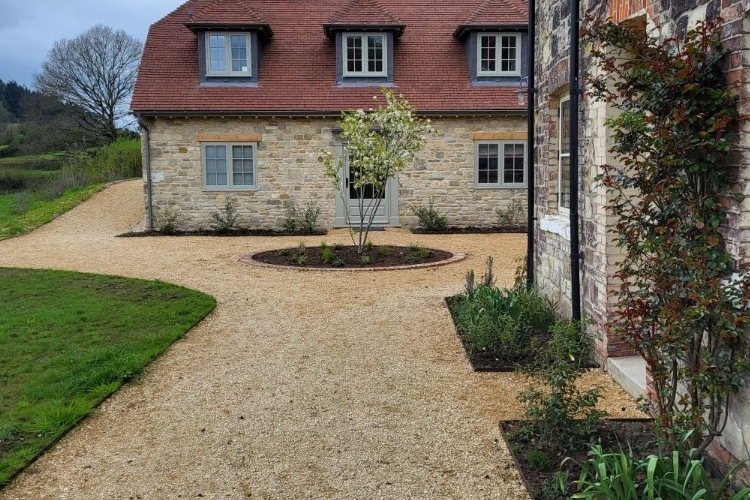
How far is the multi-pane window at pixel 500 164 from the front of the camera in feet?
58.1

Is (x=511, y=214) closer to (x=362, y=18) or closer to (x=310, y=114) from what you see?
(x=310, y=114)

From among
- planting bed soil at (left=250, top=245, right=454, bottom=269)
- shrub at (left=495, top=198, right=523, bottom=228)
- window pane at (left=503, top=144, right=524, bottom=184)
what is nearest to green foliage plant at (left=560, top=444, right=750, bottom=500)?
planting bed soil at (left=250, top=245, right=454, bottom=269)

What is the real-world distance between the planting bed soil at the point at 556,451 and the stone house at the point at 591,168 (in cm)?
55

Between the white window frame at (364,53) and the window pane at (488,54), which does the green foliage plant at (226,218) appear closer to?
the white window frame at (364,53)

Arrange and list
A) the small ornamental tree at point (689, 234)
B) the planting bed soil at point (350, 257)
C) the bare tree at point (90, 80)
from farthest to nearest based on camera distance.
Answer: the bare tree at point (90, 80), the planting bed soil at point (350, 257), the small ornamental tree at point (689, 234)

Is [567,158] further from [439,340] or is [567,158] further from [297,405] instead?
[297,405]

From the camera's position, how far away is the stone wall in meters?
17.4

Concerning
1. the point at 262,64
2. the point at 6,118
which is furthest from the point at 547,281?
the point at 6,118

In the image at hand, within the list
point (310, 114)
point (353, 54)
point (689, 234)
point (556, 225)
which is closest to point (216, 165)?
point (310, 114)

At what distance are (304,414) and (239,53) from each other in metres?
14.9

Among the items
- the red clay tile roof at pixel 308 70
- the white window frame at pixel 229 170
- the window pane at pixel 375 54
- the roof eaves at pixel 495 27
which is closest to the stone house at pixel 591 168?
the red clay tile roof at pixel 308 70

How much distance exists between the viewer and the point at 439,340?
7027 millimetres

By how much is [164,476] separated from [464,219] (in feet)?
47.6

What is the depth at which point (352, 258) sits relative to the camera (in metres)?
12.3
